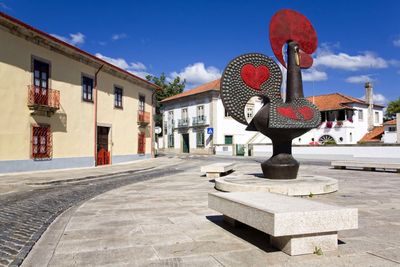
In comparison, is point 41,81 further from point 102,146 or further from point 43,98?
point 102,146

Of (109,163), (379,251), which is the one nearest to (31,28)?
(109,163)

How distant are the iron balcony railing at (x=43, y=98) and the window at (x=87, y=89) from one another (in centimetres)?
244

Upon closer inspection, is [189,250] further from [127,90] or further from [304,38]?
[127,90]

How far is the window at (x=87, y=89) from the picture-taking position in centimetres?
1983

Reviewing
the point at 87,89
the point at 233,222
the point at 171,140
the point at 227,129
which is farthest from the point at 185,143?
the point at 233,222

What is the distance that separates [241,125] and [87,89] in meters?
25.1

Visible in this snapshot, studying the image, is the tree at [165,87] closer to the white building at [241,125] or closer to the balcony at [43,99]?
the white building at [241,125]

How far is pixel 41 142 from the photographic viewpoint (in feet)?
54.3

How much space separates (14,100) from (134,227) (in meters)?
12.2

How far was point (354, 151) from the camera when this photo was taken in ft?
83.3

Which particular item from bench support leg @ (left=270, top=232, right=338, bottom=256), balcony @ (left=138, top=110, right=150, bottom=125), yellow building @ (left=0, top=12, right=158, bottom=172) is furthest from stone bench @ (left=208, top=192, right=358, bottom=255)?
balcony @ (left=138, top=110, right=150, bottom=125)

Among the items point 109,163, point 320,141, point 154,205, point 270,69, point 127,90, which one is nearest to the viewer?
point 154,205

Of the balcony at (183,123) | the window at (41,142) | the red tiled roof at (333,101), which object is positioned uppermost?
the red tiled roof at (333,101)

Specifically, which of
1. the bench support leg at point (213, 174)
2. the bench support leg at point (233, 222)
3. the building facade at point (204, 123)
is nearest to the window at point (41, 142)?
the bench support leg at point (213, 174)
